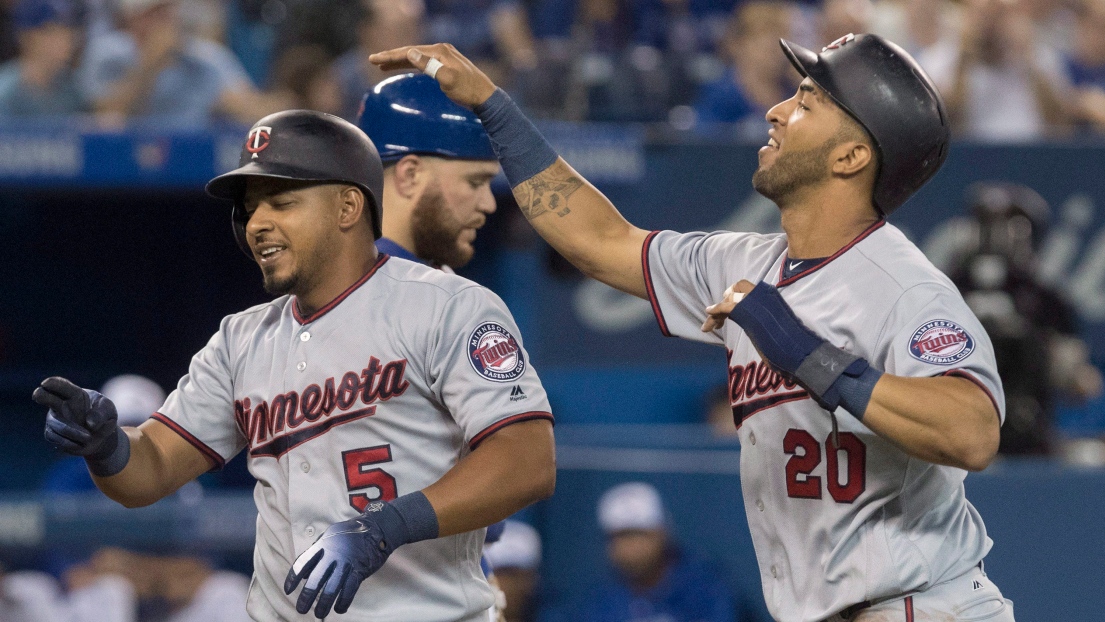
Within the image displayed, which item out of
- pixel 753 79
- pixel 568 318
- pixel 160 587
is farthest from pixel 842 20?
pixel 160 587

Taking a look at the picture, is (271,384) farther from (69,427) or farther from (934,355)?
A: (934,355)

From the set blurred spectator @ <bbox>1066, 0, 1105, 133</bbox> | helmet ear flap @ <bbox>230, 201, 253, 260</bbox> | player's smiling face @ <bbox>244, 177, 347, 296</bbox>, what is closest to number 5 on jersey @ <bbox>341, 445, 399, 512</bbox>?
player's smiling face @ <bbox>244, 177, 347, 296</bbox>

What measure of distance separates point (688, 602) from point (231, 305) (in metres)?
3.40

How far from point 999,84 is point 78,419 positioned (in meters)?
6.25

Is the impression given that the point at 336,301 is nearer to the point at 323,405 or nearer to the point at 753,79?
the point at 323,405

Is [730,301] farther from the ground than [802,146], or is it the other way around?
[802,146]

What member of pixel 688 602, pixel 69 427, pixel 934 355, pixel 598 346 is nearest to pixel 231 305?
pixel 598 346

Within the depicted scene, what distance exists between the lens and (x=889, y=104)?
2.77m

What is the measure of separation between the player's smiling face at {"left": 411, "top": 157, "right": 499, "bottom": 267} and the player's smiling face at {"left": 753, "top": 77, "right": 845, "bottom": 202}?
76 cm

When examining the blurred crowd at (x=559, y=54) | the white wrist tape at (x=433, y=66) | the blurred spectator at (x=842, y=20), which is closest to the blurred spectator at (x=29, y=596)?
the blurred crowd at (x=559, y=54)

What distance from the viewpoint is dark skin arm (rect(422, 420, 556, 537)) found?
8.21 feet

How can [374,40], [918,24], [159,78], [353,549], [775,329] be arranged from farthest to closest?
[918,24] < [374,40] < [159,78] < [775,329] < [353,549]

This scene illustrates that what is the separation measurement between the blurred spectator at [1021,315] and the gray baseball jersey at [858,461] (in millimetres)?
3022

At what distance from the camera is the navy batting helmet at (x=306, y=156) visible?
2699mm
